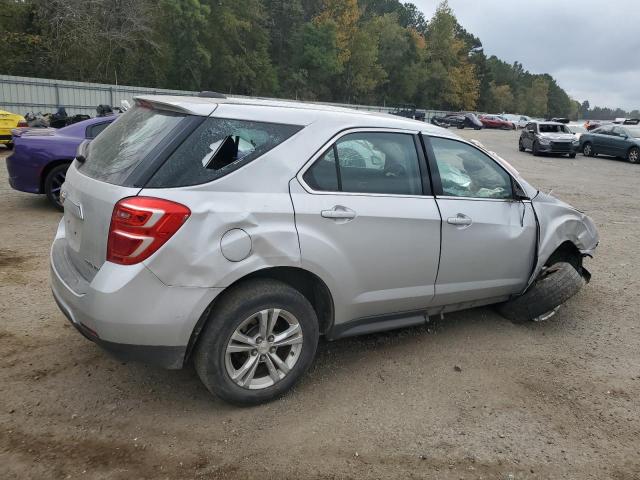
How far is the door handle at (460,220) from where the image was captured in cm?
368

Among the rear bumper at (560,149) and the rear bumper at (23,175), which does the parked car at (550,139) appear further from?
the rear bumper at (23,175)

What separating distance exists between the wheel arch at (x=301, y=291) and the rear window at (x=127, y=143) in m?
0.86

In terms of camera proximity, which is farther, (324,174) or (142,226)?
(324,174)

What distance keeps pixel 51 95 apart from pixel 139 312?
77.9 feet

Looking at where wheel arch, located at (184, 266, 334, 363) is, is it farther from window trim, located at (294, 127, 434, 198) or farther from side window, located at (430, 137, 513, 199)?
side window, located at (430, 137, 513, 199)

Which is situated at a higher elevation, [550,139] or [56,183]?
[550,139]

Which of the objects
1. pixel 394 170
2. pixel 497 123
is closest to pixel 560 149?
pixel 394 170

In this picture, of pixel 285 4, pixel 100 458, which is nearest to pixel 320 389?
pixel 100 458

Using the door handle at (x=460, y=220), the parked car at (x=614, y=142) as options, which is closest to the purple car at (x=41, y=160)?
the door handle at (x=460, y=220)

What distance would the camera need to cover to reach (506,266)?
13.5ft

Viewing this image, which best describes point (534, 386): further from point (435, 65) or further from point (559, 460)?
point (435, 65)

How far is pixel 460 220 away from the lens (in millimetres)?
3721

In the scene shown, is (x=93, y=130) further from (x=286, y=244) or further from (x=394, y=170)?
(x=286, y=244)

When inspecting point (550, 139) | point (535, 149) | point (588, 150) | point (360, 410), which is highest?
point (550, 139)
